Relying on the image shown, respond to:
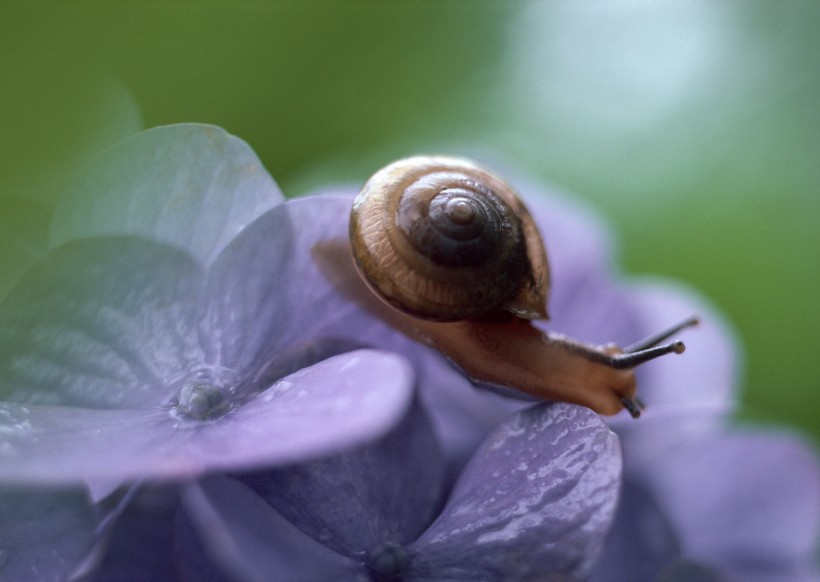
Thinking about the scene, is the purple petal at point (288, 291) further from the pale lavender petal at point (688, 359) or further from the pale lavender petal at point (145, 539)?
the pale lavender petal at point (688, 359)

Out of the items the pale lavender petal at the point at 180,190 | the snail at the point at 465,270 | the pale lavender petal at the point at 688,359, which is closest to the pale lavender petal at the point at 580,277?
the pale lavender petal at the point at 688,359

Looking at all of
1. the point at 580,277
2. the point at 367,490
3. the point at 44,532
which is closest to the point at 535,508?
the point at 367,490

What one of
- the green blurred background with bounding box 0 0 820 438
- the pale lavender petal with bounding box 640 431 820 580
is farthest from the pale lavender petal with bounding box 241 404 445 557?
the green blurred background with bounding box 0 0 820 438

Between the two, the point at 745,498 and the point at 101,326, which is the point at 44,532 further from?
the point at 745,498

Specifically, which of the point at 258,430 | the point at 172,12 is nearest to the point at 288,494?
the point at 258,430

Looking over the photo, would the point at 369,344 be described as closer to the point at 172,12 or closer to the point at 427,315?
the point at 427,315

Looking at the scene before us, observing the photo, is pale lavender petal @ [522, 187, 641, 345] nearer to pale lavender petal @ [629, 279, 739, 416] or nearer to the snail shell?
pale lavender petal @ [629, 279, 739, 416]

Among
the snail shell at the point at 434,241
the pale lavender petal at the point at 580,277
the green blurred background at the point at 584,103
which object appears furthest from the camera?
the green blurred background at the point at 584,103
